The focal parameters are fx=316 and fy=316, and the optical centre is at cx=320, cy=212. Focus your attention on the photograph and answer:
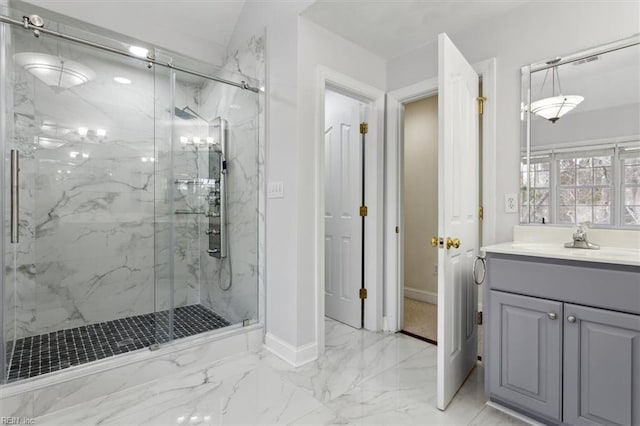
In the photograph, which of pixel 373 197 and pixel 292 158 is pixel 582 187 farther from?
pixel 292 158

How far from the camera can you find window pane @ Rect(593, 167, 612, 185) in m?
1.73

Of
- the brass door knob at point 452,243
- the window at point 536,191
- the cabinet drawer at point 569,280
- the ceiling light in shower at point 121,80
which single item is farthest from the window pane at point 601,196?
the ceiling light in shower at point 121,80

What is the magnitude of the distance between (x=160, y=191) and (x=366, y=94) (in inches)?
83.9

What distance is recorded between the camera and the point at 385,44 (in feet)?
8.60

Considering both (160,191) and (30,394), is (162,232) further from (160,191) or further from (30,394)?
(30,394)

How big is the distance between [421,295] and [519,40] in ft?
8.98

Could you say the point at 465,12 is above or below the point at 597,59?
above

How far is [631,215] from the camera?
166 cm

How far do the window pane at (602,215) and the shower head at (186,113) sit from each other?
118 inches

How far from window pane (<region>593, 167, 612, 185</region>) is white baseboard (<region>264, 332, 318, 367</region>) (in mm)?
2047

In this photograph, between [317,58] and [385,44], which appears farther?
[385,44]

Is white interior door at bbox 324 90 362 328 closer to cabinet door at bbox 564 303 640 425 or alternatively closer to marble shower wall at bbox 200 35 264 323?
marble shower wall at bbox 200 35 264 323

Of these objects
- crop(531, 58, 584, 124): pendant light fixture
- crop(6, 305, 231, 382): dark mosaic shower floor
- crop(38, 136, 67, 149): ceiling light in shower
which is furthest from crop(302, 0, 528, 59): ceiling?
crop(6, 305, 231, 382): dark mosaic shower floor

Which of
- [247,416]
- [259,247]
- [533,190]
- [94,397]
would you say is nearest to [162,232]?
[259,247]
